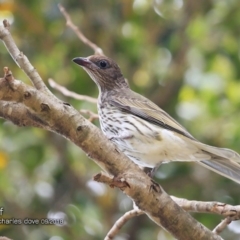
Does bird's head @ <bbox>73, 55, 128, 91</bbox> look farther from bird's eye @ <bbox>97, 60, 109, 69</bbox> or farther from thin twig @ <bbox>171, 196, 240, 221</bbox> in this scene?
thin twig @ <bbox>171, 196, 240, 221</bbox>

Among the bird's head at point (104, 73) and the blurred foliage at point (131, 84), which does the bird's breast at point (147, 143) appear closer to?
the bird's head at point (104, 73)

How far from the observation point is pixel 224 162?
10.8ft

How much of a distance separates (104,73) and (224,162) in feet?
4.28

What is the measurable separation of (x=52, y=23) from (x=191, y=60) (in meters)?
1.24

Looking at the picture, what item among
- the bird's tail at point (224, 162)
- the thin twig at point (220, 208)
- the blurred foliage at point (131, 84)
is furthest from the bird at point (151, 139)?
the blurred foliage at point (131, 84)

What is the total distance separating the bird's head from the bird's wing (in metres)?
0.27

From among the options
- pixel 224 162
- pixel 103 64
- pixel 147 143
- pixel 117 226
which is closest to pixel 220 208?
pixel 117 226

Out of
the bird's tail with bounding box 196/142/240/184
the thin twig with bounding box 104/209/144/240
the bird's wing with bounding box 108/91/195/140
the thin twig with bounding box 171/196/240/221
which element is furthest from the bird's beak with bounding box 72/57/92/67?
the thin twig with bounding box 171/196/240/221

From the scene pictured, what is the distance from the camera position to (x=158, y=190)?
2406mm

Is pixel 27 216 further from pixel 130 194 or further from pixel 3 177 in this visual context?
pixel 130 194

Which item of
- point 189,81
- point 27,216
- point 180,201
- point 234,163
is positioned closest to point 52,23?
point 189,81

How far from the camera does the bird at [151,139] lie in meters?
3.29

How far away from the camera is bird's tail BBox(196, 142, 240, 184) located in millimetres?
3127

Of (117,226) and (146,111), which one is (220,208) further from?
(146,111)
